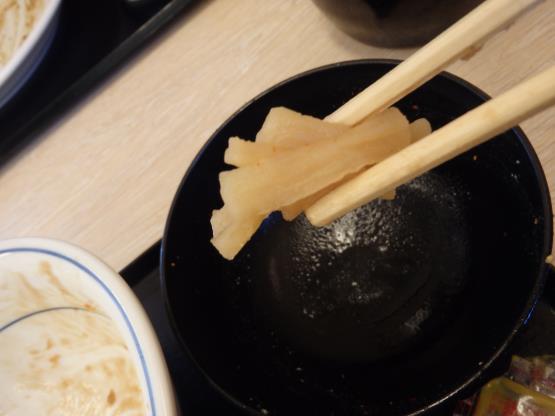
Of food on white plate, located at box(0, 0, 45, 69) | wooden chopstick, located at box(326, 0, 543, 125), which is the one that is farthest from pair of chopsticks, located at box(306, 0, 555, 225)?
food on white plate, located at box(0, 0, 45, 69)

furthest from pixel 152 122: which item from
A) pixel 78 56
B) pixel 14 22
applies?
pixel 14 22

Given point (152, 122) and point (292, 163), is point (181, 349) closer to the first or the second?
point (292, 163)

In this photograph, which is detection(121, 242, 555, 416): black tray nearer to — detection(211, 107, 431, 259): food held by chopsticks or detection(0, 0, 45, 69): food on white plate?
detection(211, 107, 431, 259): food held by chopsticks

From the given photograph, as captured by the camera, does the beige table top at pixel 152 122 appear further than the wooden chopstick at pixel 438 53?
Yes

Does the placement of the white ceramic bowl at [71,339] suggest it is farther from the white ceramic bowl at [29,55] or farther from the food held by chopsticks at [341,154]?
the white ceramic bowl at [29,55]

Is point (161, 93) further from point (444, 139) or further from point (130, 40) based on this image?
point (444, 139)

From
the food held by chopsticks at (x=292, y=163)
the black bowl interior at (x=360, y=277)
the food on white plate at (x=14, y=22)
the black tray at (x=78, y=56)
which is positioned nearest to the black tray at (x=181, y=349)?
the black bowl interior at (x=360, y=277)
